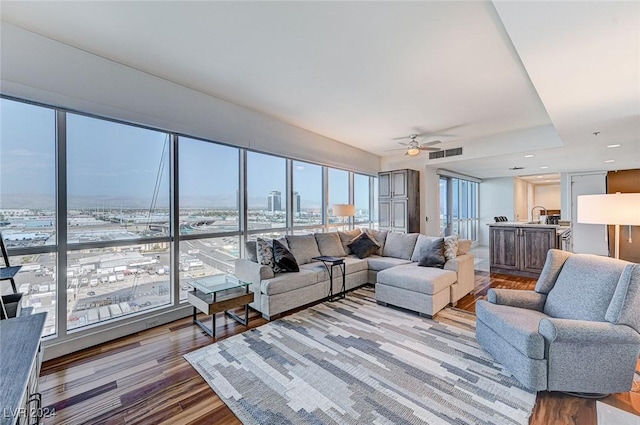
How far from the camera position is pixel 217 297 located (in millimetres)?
→ 2973

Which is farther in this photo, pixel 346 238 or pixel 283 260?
pixel 346 238

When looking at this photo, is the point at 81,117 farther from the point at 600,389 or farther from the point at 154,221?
the point at 600,389

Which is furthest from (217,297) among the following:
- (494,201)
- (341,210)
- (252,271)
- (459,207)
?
(494,201)

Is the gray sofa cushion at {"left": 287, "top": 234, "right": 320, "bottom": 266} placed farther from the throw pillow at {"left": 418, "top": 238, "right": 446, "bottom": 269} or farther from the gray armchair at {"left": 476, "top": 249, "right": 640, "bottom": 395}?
the gray armchair at {"left": 476, "top": 249, "right": 640, "bottom": 395}

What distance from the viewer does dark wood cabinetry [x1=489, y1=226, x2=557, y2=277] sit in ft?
16.5

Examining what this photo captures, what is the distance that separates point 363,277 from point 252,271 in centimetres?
195

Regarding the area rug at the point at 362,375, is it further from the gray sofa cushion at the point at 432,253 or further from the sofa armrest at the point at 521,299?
the gray sofa cushion at the point at 432,253

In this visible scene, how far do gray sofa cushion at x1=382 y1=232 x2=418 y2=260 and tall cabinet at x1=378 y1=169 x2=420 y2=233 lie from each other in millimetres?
1122

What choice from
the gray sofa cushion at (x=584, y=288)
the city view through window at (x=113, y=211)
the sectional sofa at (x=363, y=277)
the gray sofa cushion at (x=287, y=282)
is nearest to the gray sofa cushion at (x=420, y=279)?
the sectional sofa at (x=363, y=277)

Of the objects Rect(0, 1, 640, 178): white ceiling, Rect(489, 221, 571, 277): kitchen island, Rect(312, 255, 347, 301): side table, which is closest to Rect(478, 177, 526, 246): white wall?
Rect(489, 221, 571, 277): kitchen island

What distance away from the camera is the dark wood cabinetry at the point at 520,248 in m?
5.04

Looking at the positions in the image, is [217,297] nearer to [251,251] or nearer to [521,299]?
[251,251]

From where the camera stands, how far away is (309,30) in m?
2.21

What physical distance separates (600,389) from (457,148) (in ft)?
14.7
